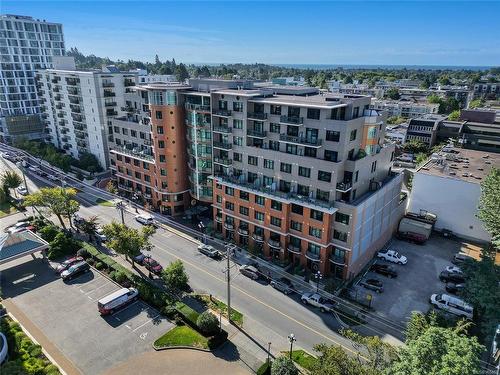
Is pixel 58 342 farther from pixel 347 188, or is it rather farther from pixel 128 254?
pixel 347 188

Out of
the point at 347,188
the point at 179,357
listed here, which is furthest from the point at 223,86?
the point at 179,357

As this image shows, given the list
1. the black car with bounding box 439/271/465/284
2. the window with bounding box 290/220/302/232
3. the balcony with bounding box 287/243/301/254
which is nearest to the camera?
the black car with bounding box 439/271/465/284

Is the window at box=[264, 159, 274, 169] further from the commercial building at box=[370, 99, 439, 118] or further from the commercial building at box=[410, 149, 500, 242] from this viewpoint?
the commercial building at box=[370, 99, 439, 118]

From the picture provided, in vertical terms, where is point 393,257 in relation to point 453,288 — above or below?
above

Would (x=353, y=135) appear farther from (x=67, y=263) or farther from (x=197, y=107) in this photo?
(x=67, y=263)

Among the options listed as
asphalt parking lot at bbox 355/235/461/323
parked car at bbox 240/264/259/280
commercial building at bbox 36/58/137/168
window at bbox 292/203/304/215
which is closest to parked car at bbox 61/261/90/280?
parked car at bbox 240/264/259/280

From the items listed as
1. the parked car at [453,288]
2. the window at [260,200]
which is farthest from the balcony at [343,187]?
the parked car at [453,288]

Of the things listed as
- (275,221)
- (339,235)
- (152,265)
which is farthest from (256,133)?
(152,265)

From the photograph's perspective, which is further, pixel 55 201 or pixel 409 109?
pixel 409 109
